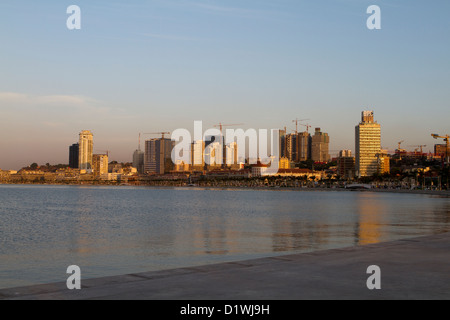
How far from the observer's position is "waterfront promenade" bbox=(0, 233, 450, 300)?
9.58m

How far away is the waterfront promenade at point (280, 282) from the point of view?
377 inches

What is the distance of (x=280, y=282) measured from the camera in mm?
10820

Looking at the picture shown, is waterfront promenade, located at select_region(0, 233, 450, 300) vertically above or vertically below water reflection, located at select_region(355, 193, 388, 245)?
above

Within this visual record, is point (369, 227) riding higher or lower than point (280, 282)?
lower

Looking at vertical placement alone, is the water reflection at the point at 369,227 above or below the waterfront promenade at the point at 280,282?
below

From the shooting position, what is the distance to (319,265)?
42.8 feet

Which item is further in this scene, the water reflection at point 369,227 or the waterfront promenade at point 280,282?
the water reflection at point 369,227

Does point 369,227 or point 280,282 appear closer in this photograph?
point 280,282

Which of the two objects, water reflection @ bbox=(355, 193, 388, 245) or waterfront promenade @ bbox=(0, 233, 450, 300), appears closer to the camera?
waterfront promenade @ bbox=(0, 233, 450, 300)
